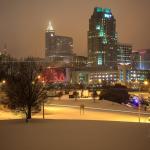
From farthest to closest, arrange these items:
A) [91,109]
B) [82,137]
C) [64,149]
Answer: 1. [91,109]
2. [82,137]
3. [64,149]

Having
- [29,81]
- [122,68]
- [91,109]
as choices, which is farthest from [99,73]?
[29,81]

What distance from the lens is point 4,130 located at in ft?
74.0

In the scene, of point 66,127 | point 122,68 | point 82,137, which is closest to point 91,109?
point 66,127

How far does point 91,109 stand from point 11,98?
19.4 meters

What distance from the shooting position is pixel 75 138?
62.8ft

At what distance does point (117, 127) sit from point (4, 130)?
6889 mm

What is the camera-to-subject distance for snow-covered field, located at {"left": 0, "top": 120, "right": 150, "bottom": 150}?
55.3 feet

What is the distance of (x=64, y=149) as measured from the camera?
16312 mm

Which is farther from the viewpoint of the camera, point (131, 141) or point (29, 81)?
point (29, 81)

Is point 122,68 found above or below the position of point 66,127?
above

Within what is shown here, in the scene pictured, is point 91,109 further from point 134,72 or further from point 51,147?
point 134,72

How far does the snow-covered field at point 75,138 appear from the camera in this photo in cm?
1684

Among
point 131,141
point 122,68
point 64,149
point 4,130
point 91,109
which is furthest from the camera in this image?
point 122,68

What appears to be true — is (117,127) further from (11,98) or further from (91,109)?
(91,109)
